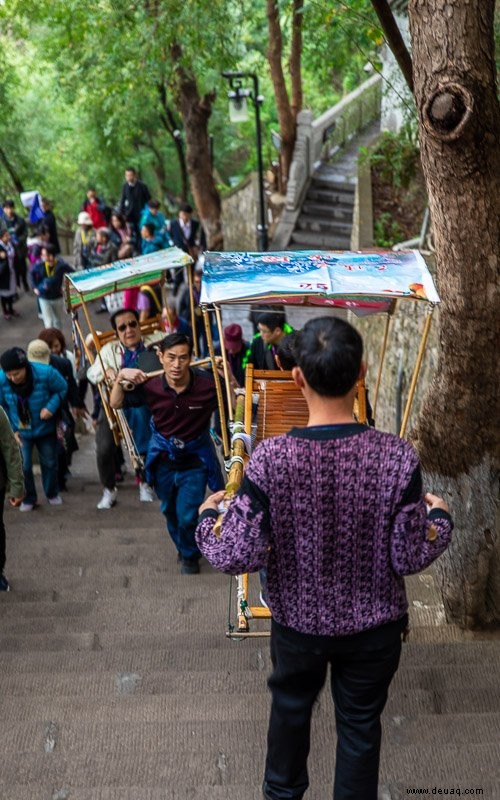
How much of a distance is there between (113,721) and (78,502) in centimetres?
509

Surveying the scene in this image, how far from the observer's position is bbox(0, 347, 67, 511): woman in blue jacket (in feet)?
25.7

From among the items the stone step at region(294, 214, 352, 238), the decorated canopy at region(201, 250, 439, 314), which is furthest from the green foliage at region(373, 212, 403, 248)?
the decorated canopy at region(201, 250, 439, 314)

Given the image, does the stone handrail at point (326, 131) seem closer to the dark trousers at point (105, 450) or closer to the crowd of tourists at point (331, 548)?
the dark trousers at point (105, 450)

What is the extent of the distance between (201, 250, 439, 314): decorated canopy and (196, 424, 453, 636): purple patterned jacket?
6.96 feet

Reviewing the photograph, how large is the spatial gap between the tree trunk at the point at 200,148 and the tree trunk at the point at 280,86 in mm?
1450

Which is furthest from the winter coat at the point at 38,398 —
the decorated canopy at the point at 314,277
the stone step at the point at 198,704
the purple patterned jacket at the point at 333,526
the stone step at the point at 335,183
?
the stone step at the point at 335,183

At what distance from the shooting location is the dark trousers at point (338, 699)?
10.7 feet

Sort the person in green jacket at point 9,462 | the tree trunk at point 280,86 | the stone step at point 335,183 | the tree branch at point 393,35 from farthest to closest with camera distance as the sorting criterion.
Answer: the stone step at point 335,183 < the tree trunk at point 280,86 < the person in green jacket at point 9,462 < the tree branch at point 393,35

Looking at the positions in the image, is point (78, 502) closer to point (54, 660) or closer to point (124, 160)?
point (54, 660)

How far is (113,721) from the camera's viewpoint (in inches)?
167

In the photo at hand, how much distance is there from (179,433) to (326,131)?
15850 mm

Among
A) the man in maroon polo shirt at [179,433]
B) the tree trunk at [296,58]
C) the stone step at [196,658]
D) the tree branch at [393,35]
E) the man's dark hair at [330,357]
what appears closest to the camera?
the man's dark hair at [330,357]

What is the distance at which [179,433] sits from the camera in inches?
258

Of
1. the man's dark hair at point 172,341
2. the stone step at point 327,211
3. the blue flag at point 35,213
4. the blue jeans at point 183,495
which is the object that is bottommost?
the stone step at point 327,211
